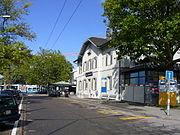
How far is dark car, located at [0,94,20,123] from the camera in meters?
8.95

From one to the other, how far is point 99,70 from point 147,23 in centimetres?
1970

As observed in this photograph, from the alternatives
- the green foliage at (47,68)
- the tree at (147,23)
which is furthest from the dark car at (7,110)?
the green foliage at (47,68)

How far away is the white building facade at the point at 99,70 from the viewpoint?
31484 millimetres

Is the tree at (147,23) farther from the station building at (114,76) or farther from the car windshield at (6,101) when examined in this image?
the car windshield at (6,101)

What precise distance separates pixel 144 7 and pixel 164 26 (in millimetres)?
2520

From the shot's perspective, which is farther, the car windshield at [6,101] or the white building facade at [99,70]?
the white building facade at [99,70]

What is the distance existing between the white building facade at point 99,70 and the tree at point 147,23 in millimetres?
9158

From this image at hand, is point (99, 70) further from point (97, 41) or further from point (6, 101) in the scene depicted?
point (6, 101)

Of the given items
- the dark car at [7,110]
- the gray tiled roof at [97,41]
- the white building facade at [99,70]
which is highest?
the gray tiled roof at [97,41]

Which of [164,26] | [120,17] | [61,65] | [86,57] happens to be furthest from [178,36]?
[61,65]

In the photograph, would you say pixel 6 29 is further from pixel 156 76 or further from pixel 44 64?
pixel 44 64

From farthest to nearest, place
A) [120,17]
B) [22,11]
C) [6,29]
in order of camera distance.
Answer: [22,11], [6,29], [120,17]

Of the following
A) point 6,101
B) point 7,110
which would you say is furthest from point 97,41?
point 7,110

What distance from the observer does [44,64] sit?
192ft
